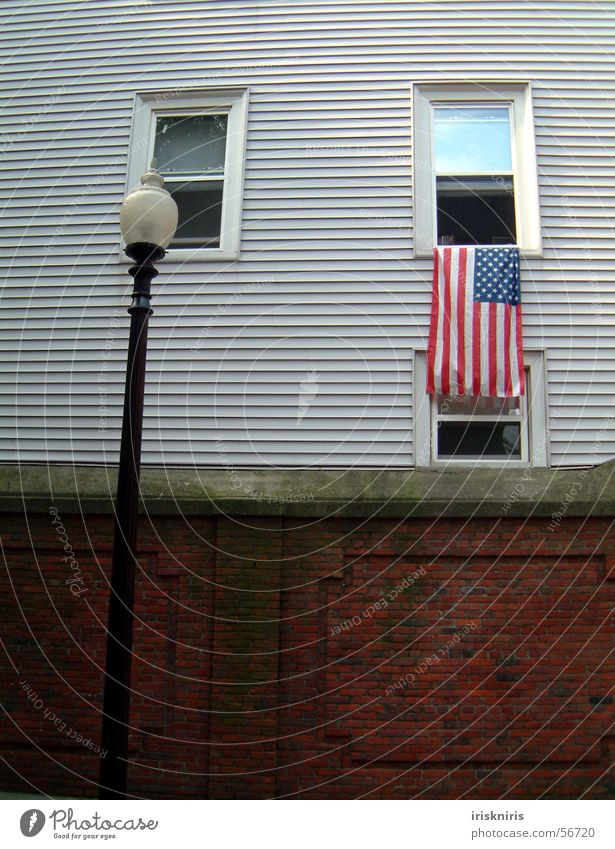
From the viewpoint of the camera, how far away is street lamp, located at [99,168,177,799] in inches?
195

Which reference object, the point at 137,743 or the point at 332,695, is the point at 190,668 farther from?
the point at 332,695

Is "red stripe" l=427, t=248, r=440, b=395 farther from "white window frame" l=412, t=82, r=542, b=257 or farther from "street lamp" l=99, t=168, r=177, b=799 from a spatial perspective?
"street lamp" l=99, t=168, r=177, b=799

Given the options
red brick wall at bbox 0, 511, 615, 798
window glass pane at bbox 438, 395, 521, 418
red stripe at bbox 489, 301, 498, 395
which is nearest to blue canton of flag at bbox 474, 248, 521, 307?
red stripe at bbox 489, 301, 498, 395

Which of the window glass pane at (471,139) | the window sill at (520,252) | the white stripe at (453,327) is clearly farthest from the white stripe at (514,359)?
the window glass pane at (471,139)

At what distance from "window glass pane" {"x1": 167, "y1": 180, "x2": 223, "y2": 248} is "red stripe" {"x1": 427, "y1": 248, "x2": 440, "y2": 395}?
8.19ft

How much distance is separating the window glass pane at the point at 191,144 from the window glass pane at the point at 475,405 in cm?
385

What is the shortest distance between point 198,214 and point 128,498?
4.62 metres

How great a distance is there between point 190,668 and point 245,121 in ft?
20.0

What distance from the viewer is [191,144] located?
907 cm

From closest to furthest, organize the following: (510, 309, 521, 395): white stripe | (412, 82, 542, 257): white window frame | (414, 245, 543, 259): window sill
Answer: (510, 309, 521, 395): white stripe, (414, 245, 543, 259): window sill, (412, 82, 542, 257): white window frame

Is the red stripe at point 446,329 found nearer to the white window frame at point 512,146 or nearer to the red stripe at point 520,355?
the white window frame at point 512,146

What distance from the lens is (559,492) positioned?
7293 millimetres

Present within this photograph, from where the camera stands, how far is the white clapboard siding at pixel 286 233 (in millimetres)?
7938

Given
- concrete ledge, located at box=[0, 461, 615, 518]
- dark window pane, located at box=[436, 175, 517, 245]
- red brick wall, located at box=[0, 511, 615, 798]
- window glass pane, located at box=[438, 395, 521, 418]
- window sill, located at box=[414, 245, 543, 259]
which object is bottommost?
red brick wall, located at box=[0, 511, 615, 798]
